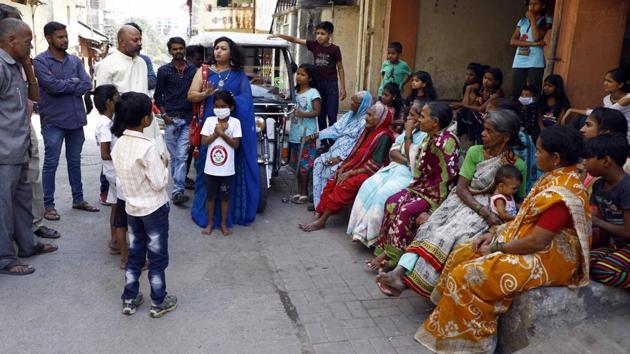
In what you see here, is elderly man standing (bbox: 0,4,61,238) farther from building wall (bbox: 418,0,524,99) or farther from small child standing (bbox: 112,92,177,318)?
building wall (bbox: 418,0,524,99)

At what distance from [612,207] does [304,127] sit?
13.0 ft

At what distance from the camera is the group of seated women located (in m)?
3.05

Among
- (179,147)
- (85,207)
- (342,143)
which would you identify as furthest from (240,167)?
(85,207)

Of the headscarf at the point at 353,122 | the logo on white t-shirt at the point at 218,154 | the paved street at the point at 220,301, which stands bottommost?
the paved street at the point at 220,301

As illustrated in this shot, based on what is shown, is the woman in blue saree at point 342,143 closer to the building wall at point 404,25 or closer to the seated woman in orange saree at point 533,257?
the seated woman in orange saree at point 533,257

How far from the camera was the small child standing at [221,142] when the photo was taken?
5.19 m

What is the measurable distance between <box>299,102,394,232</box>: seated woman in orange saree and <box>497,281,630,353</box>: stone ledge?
2.45m

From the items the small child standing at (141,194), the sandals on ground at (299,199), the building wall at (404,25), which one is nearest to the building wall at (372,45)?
the building wall at (404,25)

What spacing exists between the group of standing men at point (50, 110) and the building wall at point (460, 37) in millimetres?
4564

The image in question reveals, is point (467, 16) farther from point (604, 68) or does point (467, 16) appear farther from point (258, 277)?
point (258, 277)

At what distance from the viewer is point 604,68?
17.1 ft

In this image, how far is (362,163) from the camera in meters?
5.55

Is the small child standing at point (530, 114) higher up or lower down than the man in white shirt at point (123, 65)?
lower down

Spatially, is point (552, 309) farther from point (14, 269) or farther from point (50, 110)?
point (50, 110)
